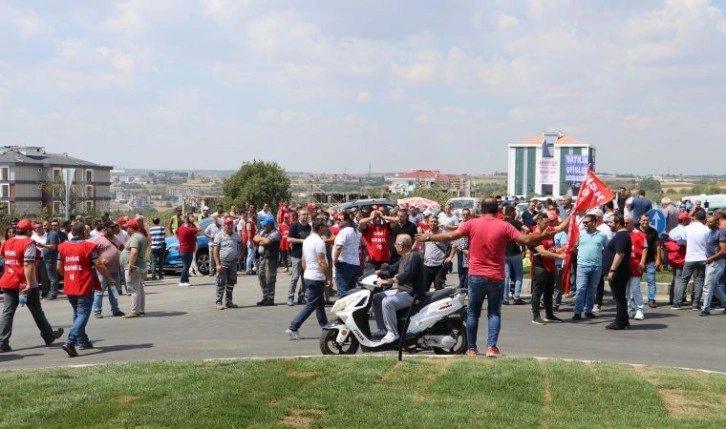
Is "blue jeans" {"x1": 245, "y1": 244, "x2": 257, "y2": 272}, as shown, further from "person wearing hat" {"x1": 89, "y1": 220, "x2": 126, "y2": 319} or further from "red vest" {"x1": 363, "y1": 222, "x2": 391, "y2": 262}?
"red vest" {"x1": 363, "y1": 222, "x2": 391, "y2": 262}

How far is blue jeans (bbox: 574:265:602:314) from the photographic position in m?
15.0

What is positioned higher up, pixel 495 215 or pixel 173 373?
pixel 495 215

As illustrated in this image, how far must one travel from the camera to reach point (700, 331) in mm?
14172

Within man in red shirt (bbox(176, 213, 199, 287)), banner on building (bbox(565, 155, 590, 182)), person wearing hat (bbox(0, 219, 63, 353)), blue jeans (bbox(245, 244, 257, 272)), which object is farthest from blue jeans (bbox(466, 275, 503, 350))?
banner on building (bbox(565, 155, 590, 182))

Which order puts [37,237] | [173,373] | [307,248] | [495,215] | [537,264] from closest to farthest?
[173,373] < [495,215] < [307,248] < [537,264] < [37,237]

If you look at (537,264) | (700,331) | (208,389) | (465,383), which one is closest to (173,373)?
(208,389)

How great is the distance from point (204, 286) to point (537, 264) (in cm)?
969

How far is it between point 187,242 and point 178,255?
10.3 feet

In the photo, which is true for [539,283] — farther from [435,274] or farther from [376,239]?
[376,239]

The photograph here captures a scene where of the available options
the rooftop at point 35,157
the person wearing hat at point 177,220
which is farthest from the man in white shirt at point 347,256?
the rooftop at point 35,157

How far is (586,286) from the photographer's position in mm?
15180

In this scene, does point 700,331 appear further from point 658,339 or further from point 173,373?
point 173,373

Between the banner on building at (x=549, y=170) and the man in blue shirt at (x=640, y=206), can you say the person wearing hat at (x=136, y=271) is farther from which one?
the banner on building at (x=549, y=170)

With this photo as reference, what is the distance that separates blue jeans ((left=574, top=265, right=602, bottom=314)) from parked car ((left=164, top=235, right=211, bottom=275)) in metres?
12.3
